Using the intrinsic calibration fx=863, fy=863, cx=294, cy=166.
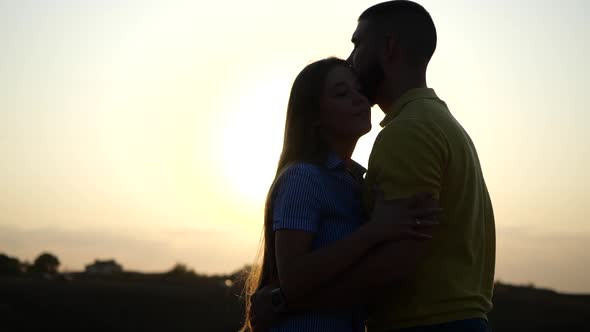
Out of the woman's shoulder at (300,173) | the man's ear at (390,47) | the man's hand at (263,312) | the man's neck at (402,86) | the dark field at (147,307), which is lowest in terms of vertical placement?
the dark field at (147,307)

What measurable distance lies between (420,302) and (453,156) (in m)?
0.70

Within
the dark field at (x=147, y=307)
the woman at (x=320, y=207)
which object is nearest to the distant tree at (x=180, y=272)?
the dark field at (x=147, y=307)

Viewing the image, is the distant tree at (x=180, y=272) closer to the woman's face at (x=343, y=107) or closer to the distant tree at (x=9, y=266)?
the distant tree at (x=9, y=266)

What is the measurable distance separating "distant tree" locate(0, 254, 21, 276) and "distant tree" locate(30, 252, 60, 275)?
0.44 meters

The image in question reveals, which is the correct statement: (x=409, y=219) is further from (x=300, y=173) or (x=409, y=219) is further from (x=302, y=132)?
(x=302, y=132)

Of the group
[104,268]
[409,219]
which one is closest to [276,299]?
[409,219]

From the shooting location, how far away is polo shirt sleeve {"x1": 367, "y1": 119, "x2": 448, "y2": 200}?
154 inches

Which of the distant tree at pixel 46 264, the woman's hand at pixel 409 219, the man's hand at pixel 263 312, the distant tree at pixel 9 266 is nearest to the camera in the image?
the woman's hand at pixel 409 219

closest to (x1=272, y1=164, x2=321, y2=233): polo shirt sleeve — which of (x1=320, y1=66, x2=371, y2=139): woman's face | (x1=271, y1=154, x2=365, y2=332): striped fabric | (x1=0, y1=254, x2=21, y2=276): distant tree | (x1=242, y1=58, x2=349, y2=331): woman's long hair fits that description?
(x1=271, y1=154, x2=365, y2=332): striped fabric

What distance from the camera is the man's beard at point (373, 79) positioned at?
459cm

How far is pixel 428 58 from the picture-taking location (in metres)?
4.69

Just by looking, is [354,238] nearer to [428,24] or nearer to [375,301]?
[375,301]

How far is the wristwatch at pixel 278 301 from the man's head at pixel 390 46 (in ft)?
3.82

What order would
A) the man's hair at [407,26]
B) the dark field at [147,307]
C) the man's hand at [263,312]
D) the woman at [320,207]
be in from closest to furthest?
1. the woman at [320,207]
2. the man's hand at [263,312]
3. the man's hair at [407,26]
4. the dark field at [147,307]
